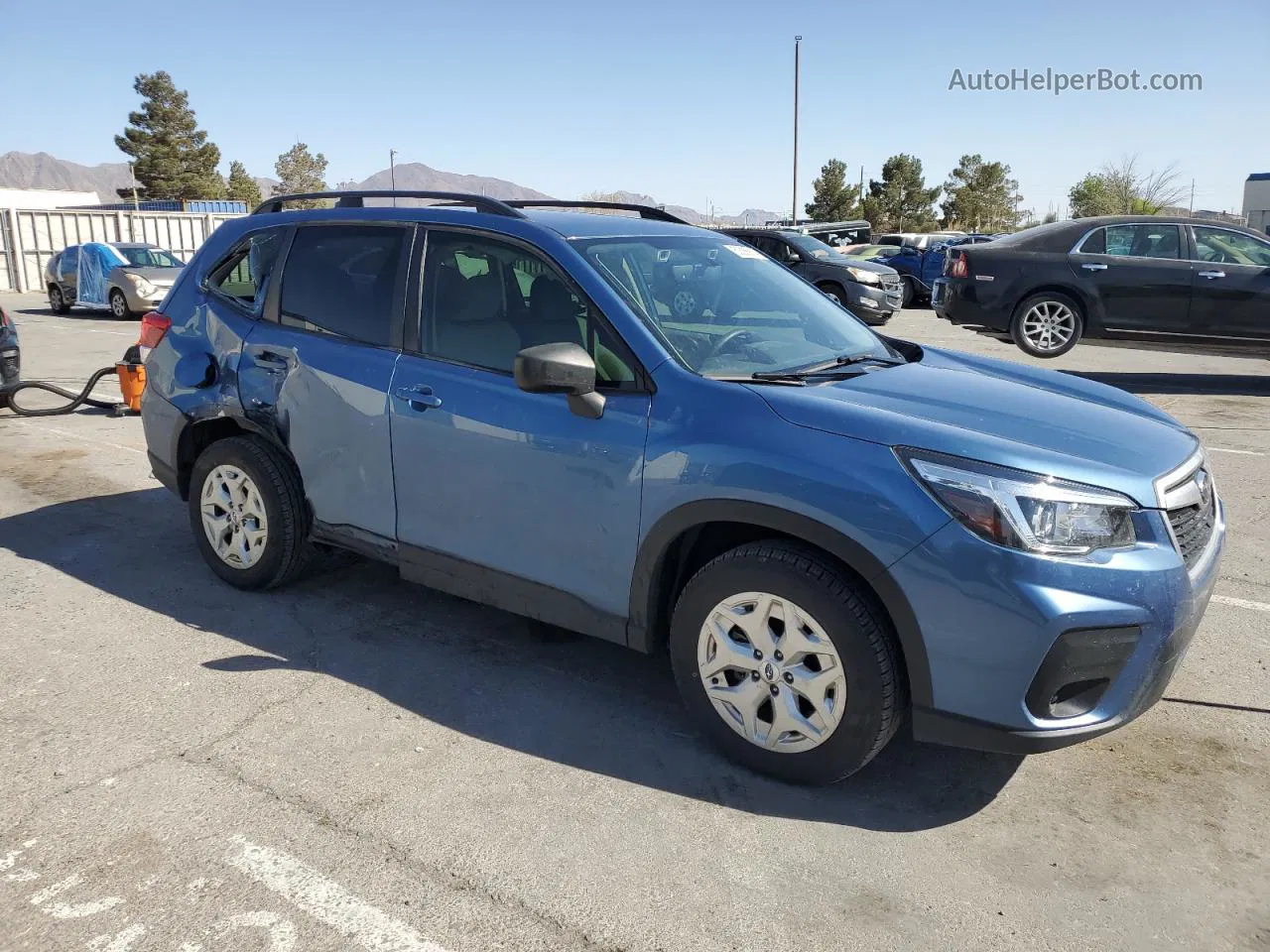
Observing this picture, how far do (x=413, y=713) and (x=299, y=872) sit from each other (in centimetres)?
93

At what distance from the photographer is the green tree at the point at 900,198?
58375 mm

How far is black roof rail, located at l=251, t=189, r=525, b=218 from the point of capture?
13.0 ft

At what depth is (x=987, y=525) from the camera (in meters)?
2.68

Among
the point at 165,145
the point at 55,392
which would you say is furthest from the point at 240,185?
the point at 55,392

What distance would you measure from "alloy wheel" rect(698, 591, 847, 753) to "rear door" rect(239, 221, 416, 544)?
5.06 ft

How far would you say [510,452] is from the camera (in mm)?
3518

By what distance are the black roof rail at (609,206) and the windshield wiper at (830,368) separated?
1.11 m

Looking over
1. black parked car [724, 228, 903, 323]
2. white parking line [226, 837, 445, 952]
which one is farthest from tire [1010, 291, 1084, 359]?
white parking line [226, 837, 445, 952]

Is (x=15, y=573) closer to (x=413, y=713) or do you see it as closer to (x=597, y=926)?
(x=413, y=713)

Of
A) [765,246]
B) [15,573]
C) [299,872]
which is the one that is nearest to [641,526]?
[299,872]

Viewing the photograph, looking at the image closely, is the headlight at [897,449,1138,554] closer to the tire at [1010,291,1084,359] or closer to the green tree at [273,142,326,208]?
the tire at [1010,291,1084,359]

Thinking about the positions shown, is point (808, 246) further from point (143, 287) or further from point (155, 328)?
point (155, 328)

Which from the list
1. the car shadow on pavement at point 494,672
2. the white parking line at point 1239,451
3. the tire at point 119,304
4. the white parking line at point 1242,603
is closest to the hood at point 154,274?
the tire at point 119,304

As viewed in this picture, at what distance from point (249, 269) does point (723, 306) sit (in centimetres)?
232
